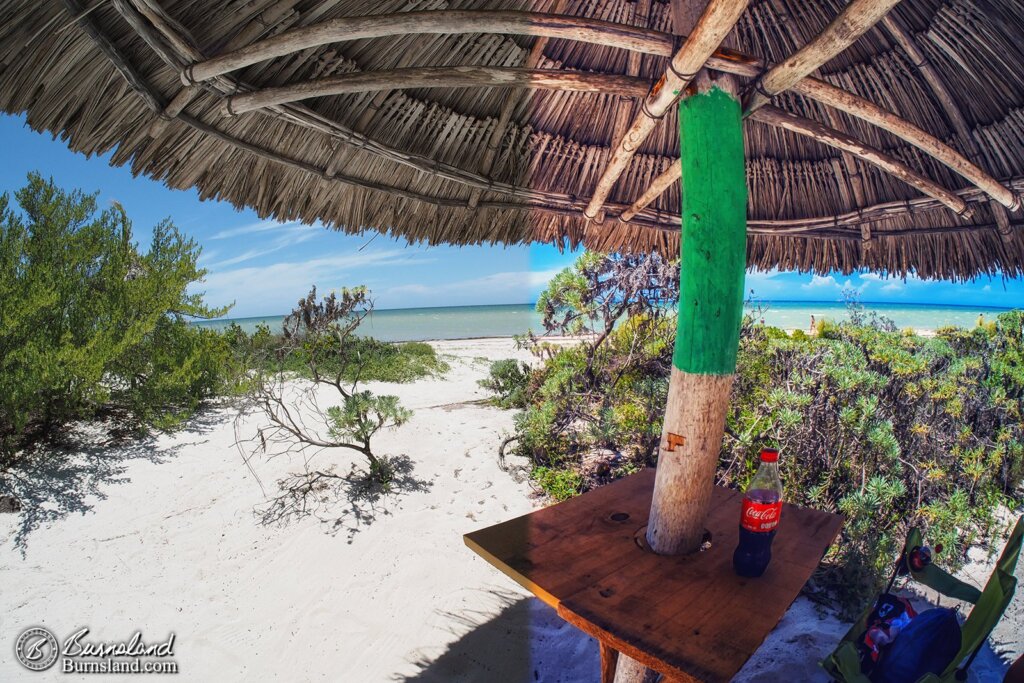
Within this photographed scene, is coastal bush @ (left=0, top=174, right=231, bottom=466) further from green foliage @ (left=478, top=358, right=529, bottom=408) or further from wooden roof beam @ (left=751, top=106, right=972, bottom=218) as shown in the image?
wooden roof beam @ (left=751, top=106, right=972, bottom=218)

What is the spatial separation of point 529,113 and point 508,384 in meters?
4.37

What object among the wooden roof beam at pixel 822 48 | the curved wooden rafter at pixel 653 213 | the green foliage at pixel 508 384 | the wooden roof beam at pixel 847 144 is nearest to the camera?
the wooden roof beam at pixel 822 48

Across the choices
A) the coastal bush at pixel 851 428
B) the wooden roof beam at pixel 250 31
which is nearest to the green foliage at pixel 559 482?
the coastal bush at pixel 851 428

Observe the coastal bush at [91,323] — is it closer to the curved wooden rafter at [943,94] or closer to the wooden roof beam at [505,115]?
the wooden roof beam at [505,115]

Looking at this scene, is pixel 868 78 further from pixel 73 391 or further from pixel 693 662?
pixel 73 391

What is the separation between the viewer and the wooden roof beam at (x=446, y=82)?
146 centimetres

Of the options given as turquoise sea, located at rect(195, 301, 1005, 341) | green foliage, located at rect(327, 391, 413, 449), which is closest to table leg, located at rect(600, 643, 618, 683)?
green foliage, located at rect(327, 391, 413, 449)

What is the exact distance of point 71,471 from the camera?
4203mm

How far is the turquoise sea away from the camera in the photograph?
19.4 metres

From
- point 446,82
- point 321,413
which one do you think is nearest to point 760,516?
point 446,82

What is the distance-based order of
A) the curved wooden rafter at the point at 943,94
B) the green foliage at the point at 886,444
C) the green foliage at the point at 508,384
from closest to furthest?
the curved wooden rafter at the point at 943,94 < the green foliage at the point at 886,444 < the green foliage at the point at 508,384

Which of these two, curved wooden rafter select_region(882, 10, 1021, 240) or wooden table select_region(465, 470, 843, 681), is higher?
curved wooden rafter select_region(882, 10, 1021, 240)

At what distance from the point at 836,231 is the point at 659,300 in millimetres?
2427

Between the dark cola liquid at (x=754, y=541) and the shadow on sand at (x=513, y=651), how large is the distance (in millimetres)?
1443
